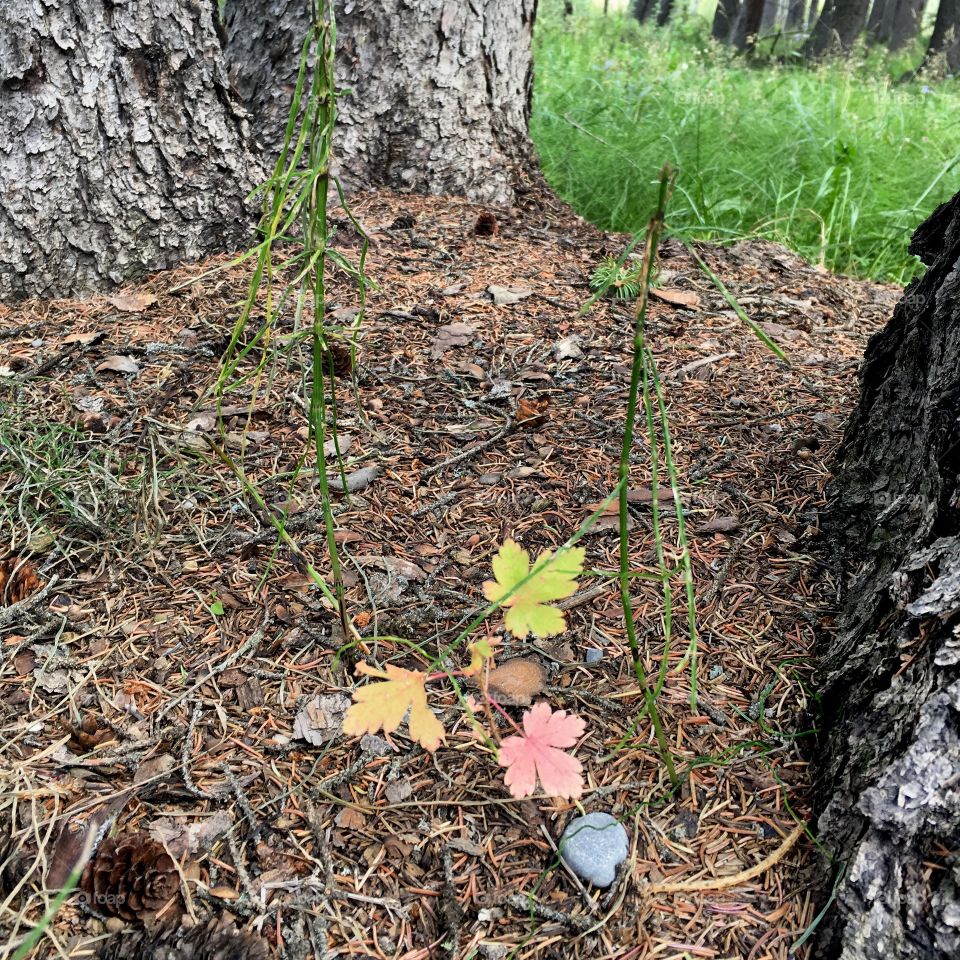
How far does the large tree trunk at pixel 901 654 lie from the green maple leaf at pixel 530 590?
1.66 feet

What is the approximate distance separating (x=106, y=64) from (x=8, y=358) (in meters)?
0.94

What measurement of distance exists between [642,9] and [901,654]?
63.2 feet

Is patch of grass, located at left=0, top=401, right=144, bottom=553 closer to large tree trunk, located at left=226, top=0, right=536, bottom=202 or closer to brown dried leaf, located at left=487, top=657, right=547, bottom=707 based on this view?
brown dried leaf, located at left=487, top=657, right=547, bottom=707

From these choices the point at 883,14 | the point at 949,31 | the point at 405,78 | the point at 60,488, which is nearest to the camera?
the point at 60,488

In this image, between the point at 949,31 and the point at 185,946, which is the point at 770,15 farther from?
the point at 185,946

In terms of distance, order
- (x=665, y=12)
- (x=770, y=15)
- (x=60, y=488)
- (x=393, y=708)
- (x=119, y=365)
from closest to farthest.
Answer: (x=393, y=708)
(x=60, y=488)
(x=119, y=365)
(x=665, y=12)
(x=770, y=15)

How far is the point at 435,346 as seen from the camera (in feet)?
7.68

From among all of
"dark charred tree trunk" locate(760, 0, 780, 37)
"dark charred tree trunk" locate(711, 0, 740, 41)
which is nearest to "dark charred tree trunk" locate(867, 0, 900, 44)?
"dark charred tree trunk" locate(760, 0, 780, 37)

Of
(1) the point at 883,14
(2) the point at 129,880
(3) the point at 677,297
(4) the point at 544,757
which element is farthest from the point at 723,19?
(2) the point at 129,880

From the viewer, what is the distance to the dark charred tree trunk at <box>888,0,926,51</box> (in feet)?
54.5

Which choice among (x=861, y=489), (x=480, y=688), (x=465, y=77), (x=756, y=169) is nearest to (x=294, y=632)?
(x=480, y=688)

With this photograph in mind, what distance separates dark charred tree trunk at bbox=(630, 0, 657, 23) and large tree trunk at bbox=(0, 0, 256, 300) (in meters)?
16.3

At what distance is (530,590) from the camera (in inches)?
49.0

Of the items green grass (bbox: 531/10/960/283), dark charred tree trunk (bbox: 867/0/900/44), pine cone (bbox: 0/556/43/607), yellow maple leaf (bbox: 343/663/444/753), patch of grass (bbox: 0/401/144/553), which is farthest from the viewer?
dark charred tree trunk (bbox: 867/0/900/44)
